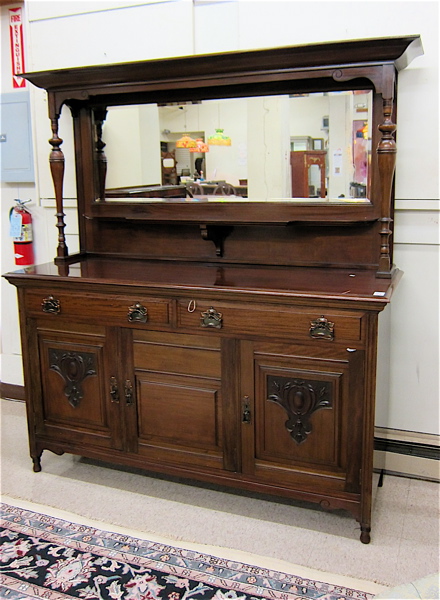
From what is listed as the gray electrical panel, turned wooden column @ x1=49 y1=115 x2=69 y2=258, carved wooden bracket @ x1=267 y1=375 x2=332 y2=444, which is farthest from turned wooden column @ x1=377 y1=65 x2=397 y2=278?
the gray electrical panel

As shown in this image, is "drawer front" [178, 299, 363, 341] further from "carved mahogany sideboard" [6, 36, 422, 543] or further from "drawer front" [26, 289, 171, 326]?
"drawer front" [26, 289, 171, 326]

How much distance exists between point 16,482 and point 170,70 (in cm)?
199

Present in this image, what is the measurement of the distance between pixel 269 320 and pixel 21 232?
180 centimetres

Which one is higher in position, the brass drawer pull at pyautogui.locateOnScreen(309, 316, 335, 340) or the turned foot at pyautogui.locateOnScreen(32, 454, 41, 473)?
the brass drawer pull at pyautogui.locateOnScreen(309, 316, 335, 340)

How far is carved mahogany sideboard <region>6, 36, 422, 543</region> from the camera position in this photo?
90.4 inches

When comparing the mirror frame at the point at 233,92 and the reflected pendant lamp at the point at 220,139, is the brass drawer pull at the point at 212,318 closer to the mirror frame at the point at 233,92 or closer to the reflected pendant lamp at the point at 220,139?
the mirror frame at the point at 233,92

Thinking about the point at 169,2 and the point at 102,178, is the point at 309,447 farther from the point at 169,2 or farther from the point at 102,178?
the point at 169,2

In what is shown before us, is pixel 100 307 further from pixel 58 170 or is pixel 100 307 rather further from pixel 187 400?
pixel 58 170

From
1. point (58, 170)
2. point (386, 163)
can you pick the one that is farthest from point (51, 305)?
point (386, 163)

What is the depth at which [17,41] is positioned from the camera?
3367mm

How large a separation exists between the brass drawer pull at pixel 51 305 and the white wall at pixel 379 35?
0.92 m

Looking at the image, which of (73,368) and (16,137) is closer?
(73,368)

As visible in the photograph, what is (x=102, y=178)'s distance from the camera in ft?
10.1

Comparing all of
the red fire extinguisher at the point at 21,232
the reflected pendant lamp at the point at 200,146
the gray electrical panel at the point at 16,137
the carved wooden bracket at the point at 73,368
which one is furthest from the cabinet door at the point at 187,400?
the gray electrical panel at the point at 16,137
